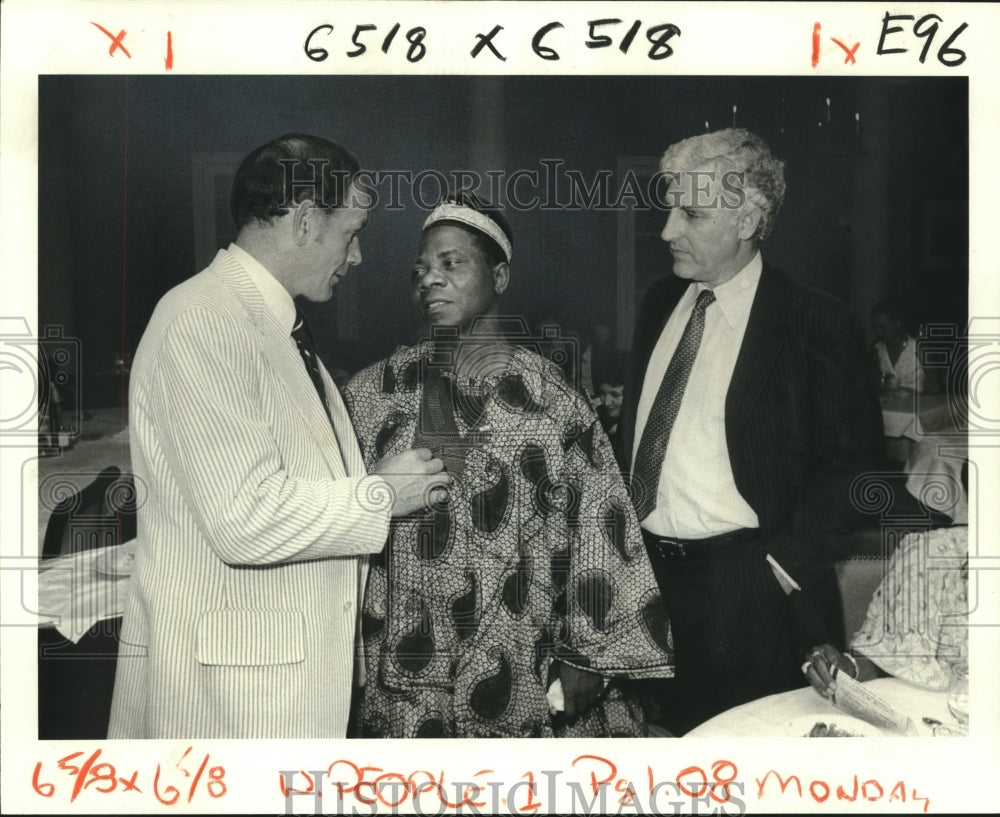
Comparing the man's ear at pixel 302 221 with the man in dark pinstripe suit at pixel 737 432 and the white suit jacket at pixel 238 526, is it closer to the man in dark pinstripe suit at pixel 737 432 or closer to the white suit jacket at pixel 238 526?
the white suit jacket at pixel 238 526

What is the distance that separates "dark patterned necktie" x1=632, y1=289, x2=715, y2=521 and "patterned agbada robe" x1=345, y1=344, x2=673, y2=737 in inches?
2.4

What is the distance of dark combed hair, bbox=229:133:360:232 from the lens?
115 inches

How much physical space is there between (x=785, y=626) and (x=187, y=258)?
6.28ft

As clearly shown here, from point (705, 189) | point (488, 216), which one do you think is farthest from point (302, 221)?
point (705, 189)

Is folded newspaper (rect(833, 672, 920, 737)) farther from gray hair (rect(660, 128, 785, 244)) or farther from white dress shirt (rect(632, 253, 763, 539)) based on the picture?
gray hair (rect(660, 128, 785, 244))

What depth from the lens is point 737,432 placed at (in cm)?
298

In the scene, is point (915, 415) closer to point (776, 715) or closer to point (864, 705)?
point (864, 705)

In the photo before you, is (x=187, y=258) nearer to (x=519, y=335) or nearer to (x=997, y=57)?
(x=519, y=335)

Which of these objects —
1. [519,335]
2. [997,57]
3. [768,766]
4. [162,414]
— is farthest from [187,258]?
[997,57]

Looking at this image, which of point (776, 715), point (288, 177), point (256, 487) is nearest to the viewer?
point (256, 487)

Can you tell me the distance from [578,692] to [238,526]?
1022 millimetres

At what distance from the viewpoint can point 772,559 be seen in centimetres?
299

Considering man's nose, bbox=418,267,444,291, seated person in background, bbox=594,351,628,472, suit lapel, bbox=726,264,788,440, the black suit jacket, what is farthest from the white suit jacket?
suit lapel, bbox=726,264,788,440

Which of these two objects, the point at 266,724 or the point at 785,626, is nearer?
the point at 266,724
